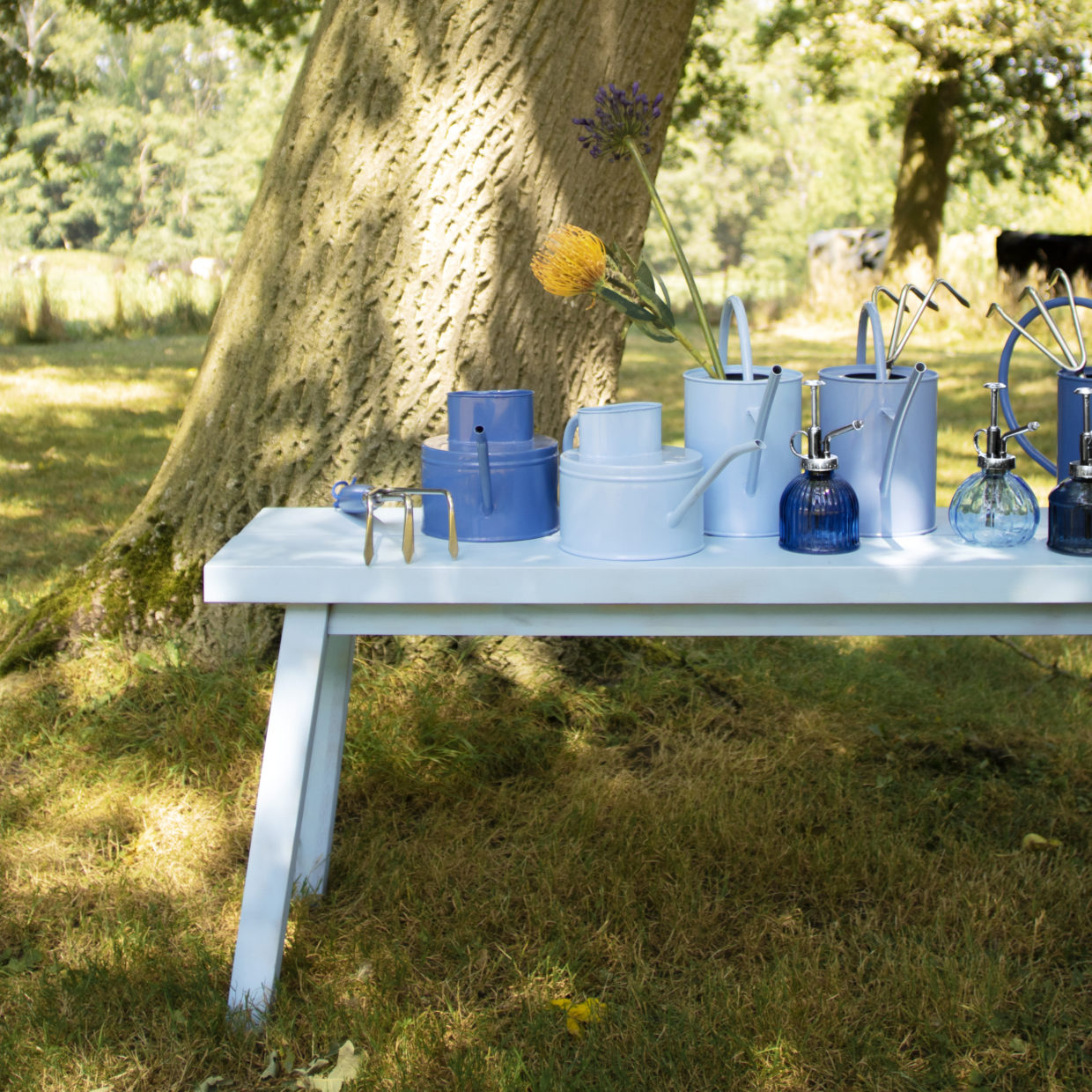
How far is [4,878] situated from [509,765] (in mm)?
976

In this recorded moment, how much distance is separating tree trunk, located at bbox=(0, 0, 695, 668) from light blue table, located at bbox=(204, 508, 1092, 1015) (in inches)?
34.0

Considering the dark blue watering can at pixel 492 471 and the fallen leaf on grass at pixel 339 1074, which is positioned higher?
the dark blue watering can at pixel 492 471

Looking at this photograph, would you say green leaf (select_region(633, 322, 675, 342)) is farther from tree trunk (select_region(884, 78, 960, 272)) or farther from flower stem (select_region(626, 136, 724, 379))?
tree trunk (select_region(884, 78, 960, 272))

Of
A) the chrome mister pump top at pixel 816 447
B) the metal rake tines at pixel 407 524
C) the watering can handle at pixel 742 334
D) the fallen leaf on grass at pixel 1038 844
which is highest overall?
the watering can handle at pixel 742 334

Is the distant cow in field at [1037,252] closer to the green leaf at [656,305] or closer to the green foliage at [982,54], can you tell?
the green foliage at [982,54]

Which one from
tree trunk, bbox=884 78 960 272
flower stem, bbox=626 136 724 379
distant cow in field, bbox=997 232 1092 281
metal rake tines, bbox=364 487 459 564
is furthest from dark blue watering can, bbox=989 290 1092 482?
tree trunk, bbox=884 78 960 272

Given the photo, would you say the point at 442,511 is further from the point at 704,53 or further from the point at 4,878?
the point at 704,53

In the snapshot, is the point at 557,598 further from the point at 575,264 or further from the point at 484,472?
the point at 575,264

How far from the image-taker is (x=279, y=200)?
2.59 m

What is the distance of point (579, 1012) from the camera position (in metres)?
1.76

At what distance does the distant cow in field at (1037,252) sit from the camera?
407 inches

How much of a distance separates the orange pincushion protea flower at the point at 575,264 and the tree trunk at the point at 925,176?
1138cm

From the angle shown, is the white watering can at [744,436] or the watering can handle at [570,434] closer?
the white watering can at [744,436]

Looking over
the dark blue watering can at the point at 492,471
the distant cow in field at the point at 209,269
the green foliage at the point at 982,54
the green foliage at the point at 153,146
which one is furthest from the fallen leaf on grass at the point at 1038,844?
the green foliage at the point at 153,146
